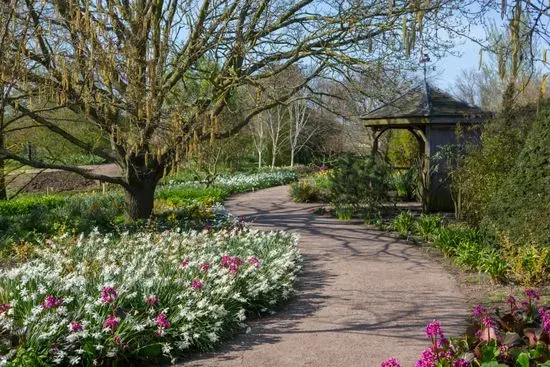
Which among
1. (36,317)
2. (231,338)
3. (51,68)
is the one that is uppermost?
(51,68)

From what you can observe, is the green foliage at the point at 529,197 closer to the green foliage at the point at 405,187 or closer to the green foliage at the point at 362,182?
the green foliage at the point at 362,182

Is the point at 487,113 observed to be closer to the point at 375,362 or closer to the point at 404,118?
the point at 404,118

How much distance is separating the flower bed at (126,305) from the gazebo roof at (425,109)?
868 centimetres

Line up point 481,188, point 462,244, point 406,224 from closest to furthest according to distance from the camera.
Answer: point 462,244 < point 481,188 < point 406,224

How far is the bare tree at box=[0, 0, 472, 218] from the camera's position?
7379mm

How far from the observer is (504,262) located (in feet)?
24.3

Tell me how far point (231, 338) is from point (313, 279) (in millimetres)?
2635

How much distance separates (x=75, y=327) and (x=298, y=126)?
2915 cm

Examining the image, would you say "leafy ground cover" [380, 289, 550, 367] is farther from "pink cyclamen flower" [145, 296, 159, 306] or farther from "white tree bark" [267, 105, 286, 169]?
"white tree bark" [267, 105, 286, 169]

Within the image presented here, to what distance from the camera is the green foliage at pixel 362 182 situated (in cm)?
1365

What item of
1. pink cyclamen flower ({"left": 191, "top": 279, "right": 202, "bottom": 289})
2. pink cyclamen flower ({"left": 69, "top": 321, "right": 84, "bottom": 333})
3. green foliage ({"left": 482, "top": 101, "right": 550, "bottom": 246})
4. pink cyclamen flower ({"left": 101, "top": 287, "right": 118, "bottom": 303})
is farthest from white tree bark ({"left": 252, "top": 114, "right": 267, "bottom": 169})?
pink cyclamen flower ({"left": 69, "top": 321, "right": 84, "bottom": 333})

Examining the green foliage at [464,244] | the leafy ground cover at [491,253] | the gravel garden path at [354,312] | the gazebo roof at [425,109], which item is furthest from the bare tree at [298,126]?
the gravel garden path at [354,312]

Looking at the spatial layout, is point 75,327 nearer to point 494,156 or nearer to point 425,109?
point 494,156

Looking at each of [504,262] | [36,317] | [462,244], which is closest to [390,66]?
[462,244]
